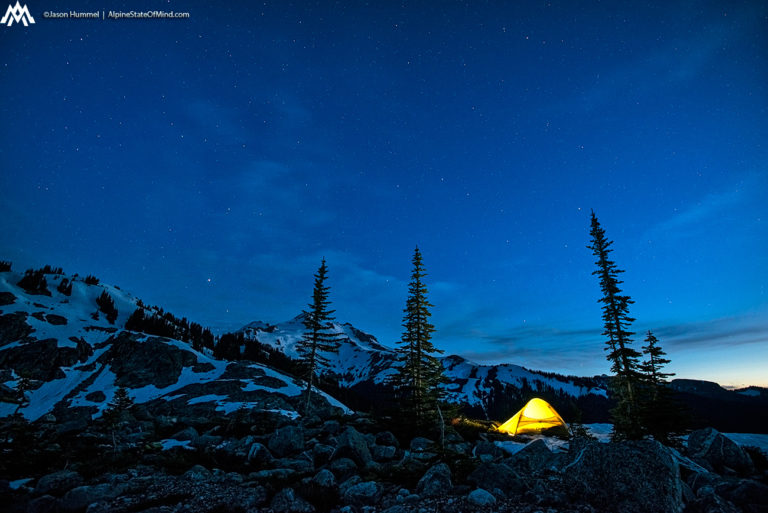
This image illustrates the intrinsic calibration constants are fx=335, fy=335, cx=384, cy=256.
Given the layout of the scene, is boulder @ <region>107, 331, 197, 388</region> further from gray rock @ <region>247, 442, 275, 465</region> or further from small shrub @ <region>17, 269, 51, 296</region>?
gray rock @ <region>247, 442, 275, 465</region>

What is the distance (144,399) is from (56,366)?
28442 millimetres


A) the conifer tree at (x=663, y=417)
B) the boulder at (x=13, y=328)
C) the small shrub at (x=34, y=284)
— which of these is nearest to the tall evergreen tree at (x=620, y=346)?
the conifer tree at (x=663, y=417)

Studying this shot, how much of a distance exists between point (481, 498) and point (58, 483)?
45.2 ft

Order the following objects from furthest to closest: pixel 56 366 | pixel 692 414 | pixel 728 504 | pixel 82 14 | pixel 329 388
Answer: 1. pixel 329 388
2. pixel 56 366
3. pixel 82 14
4. pixel 692 414
5. pixel 728 504

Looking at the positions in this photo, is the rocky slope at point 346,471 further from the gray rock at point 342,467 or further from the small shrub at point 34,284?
the small shrub at point 34,284

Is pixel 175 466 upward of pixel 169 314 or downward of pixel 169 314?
downward

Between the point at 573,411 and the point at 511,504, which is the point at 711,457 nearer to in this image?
the point at 573,411

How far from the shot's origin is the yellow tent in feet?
75.1

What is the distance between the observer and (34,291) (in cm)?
9838

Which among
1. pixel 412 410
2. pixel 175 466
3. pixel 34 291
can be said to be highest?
pixel 34 291

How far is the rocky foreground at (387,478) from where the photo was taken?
7.04 meters

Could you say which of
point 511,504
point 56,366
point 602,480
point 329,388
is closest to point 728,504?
point 602,480

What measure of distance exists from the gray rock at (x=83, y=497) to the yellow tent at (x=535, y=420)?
73.7 ft

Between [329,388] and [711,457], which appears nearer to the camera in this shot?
[711,457]
